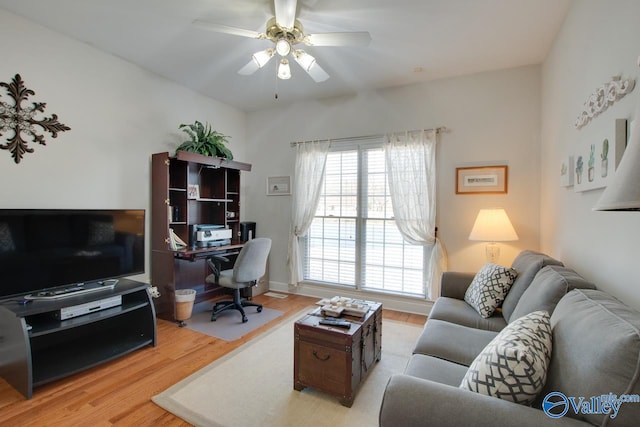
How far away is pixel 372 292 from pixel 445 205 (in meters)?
1.43

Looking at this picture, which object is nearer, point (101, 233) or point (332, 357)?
point (332, 357)

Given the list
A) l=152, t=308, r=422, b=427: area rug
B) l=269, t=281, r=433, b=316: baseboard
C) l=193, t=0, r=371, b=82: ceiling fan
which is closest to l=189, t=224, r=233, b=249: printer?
l=269, t=281, r=433, b=316: baseboard

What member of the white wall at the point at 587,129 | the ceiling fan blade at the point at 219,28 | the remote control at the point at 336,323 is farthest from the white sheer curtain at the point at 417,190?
the ceiling fan blade at the point at 219,28

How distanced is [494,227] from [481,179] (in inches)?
26.6

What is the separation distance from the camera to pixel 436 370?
1.54m

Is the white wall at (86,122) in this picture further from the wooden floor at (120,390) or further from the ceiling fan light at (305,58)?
the ceiling fan light at (305,58)

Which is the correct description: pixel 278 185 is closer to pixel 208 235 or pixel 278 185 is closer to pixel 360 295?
pixel 208 235

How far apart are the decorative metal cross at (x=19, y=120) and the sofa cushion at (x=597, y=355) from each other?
376 centimetres

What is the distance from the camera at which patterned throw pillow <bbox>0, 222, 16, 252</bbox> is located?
83.4 inches

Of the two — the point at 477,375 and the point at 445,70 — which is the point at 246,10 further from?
the point at 477,375

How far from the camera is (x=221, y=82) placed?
3732 mm

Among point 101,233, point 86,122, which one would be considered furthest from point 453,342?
point 86,122

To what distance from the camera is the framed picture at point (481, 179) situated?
3.28 meters

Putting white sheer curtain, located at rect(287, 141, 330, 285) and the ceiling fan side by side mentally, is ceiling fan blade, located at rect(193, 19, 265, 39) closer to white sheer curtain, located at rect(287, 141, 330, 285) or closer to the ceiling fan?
the ceiling fan
